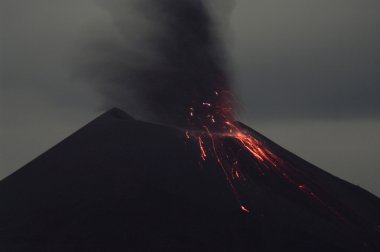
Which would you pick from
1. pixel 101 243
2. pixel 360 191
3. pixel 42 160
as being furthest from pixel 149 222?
pixel 360 191

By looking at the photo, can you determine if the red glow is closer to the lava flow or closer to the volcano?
the lava flow

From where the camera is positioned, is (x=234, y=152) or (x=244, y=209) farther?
(x=234, y=152)

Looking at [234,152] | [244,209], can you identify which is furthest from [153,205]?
[234,152]

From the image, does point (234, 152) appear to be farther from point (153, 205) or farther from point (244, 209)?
point (153, 205)

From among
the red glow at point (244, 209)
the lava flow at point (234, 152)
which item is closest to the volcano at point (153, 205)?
the red glow at point (244, 209)

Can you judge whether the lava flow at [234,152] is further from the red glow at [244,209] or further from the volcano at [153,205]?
the volcano at [153,205]

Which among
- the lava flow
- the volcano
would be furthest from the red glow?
the volcano
